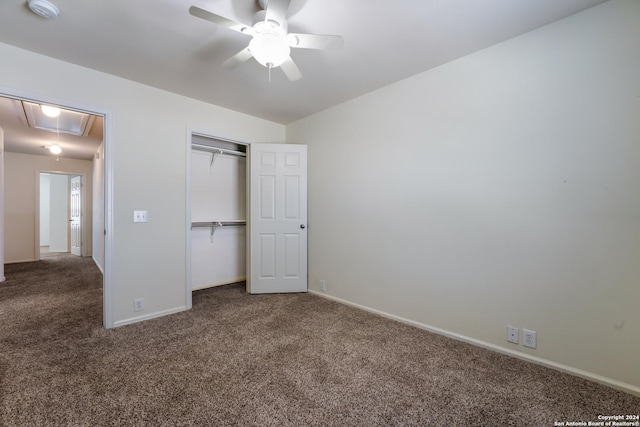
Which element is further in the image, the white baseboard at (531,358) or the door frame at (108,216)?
the door frame at (108,216)

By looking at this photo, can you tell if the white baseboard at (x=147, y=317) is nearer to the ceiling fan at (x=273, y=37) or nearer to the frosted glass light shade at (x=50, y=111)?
the ceiling fan at (x=273, y=37)

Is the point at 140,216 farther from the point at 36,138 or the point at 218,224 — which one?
the point at 36,138

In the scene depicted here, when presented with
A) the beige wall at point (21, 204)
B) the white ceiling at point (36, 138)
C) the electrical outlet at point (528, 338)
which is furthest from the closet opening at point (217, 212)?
→ the beige wall at point (21, 204)

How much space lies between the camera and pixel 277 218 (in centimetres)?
364

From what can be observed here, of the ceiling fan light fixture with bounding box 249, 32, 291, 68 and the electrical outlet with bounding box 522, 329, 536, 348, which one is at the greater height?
the ceiling fan light fixture with bounding box 249, 32, 291, 68

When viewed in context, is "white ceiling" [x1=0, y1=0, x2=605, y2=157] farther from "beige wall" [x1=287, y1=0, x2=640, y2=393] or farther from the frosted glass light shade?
the frosted glass light shade

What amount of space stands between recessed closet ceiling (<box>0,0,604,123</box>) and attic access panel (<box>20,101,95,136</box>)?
174cm

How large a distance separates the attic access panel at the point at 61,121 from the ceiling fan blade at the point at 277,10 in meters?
3.26

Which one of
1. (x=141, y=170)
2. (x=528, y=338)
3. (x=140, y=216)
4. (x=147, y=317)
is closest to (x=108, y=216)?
(x=140, y=216)

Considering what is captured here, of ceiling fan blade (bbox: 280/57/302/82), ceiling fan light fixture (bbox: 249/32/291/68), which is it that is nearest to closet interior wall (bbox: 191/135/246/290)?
ceiling fan blade (bbox: 280/57/302/82)

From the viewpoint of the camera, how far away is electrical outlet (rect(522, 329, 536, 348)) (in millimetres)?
1941

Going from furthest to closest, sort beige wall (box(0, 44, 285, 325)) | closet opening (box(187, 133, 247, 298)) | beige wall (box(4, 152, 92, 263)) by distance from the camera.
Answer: beige wall (box(4, 152, 92, 263))
closet opening (box(187, 133, 247, 298))
beige wall (box(0, 44, 285, 325))

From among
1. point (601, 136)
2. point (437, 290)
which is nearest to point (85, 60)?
point (437, 290)

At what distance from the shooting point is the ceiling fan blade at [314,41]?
160 cm
